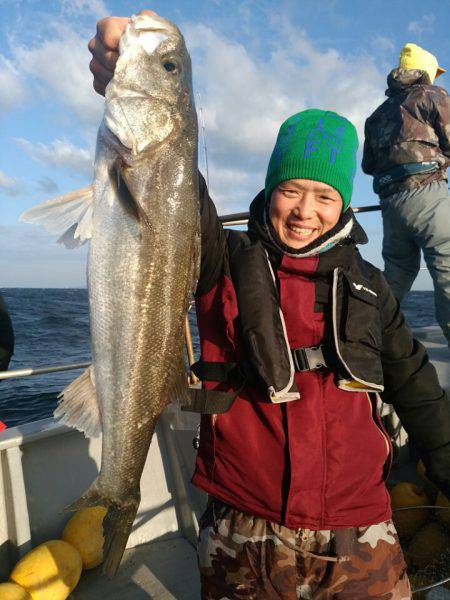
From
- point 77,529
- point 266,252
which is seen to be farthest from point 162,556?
point 266,252

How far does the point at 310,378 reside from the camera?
2242 millimetres

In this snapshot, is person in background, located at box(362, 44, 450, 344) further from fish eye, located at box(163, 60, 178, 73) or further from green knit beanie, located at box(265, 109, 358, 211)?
fish eye, located at box(163, 60, 178, 73)

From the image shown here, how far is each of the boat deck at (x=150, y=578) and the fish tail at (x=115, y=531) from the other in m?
1.44

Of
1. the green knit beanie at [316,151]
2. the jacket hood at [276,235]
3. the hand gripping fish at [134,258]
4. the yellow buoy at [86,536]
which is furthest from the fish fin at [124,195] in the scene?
the yellow buoy at [86,536]

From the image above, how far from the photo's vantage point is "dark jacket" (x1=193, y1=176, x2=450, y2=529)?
2.12 metres

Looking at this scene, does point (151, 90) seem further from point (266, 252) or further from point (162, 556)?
point (162, 556)

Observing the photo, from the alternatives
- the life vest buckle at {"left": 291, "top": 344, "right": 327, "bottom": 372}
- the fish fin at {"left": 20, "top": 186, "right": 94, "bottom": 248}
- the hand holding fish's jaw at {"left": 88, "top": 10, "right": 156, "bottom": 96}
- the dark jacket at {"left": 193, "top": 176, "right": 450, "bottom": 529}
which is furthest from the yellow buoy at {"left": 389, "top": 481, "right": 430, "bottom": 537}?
the hand holding fish's jaw at {"left": 88, "top": 10, "right": 156, "bottom": 96}

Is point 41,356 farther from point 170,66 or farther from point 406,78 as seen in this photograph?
point 170,66

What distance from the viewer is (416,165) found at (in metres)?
4.96

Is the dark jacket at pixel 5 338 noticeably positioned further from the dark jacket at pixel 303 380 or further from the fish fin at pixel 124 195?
the fish fin at pixel 124 195

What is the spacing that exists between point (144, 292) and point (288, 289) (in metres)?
0.74

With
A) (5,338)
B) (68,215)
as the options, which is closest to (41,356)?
(5,338)

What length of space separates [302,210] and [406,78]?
3800 mm

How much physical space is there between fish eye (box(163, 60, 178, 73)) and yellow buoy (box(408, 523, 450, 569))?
360cm
